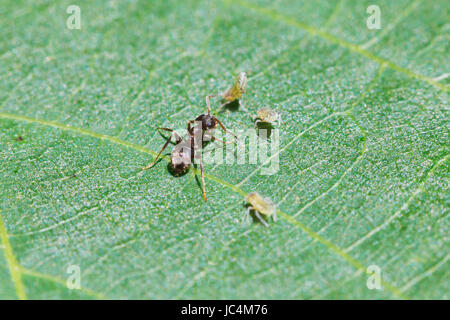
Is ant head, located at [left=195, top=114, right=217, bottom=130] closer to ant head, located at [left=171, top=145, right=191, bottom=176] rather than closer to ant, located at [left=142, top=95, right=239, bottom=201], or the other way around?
ant, located at [left=142, top=95, right=239, bottom=201]

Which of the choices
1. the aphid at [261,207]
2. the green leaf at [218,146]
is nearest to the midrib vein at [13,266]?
the green leaf at [218,146]

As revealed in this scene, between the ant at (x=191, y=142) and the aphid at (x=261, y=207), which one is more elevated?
the ant at (x=191, y=142)

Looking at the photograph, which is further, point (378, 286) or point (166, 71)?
point (166, 71)

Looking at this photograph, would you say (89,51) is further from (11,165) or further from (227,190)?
(227,190)

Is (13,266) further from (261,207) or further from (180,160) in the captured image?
(261,207)

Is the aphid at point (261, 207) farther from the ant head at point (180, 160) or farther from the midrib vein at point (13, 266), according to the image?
the midrib vein at point (13, 266)

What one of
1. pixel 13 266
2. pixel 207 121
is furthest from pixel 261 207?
pixel 13 266
